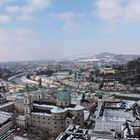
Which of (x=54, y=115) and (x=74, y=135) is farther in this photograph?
(x=54, y=115)

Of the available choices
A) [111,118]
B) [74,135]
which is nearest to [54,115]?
[111,118]

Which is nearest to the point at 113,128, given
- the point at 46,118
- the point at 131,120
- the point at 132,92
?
the point at 131,120

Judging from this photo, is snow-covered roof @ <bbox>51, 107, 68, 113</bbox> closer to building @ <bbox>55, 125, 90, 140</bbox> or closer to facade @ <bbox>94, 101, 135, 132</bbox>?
facade @ <bbox>94, 101, 135, 132</bbox>

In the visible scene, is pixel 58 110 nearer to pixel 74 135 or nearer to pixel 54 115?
pixel 54 115

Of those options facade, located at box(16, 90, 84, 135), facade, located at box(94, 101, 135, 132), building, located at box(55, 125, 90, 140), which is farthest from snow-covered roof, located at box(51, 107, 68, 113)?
building, located at box(55, 125, 90, 140)

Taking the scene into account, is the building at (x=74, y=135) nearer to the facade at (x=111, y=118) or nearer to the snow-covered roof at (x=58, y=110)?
the facade at (x=111, y=118)

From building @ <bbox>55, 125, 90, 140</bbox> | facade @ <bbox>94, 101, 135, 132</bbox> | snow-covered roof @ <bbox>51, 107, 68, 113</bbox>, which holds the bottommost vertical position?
building @ <bbox>55, 125, 90, 140</bbox>

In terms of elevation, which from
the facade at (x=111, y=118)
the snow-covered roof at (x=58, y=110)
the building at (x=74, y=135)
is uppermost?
the snow-covered roof at (x=58, y=110)

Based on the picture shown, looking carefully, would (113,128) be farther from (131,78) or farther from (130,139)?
(131,78)

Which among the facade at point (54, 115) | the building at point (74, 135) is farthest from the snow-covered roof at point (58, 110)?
the building at point (74, 135)

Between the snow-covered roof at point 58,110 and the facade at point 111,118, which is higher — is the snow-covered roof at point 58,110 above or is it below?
above

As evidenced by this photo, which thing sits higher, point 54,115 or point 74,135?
point 54,115

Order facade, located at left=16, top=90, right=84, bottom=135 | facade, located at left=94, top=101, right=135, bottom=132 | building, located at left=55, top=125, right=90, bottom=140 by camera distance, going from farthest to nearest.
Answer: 1. facade, located at left=16, top=90, right=84, bottom=135
2. facade, located at left=94, top=101, right=135, bottom=132
3. building, located at left=55, top=125, right=90, bottom=140

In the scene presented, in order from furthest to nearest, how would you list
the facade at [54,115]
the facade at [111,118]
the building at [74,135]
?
the facade at [54,115] → the facade at [111,118] → the building at [74,135]
